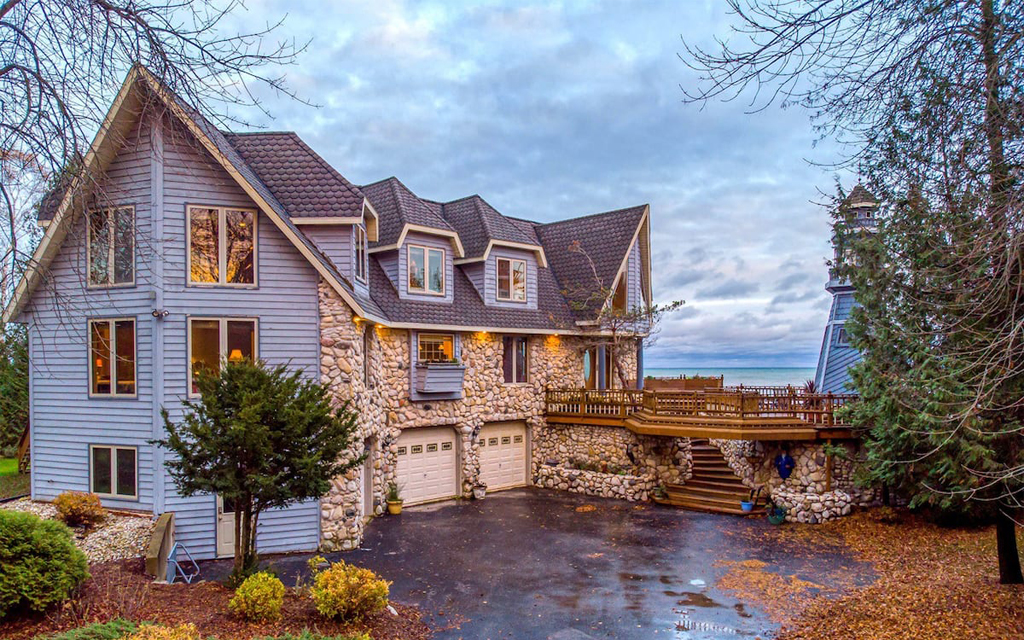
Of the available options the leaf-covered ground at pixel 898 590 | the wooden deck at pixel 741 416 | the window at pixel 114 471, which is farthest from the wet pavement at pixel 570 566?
the window at pixel 114 471

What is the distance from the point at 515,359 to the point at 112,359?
10.8 meters

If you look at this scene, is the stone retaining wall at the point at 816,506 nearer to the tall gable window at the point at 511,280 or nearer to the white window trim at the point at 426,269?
the tall gable window at the point at 511,280

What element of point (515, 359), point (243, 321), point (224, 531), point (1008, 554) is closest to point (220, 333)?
point (243, 321)

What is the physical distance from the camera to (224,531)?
11805 millimetres

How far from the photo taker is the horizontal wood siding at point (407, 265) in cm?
1686

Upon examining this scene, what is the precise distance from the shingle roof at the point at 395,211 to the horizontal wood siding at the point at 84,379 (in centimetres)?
625

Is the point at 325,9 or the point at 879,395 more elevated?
the point at 325,9

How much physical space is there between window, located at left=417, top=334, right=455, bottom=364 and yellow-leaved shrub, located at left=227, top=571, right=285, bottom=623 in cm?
968

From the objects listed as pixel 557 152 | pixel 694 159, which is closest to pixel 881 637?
pixel 694 159

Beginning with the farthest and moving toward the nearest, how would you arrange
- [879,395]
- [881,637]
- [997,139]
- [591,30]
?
[879,395], [881,637], [591,30], [997,139]

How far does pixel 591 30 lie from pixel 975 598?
9.58 meters

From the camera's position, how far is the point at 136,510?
461 inches

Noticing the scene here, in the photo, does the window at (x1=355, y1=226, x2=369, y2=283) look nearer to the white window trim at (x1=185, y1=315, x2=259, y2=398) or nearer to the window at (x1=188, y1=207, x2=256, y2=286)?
the window at (x1=188, y1=207, x2=256, y2=286)

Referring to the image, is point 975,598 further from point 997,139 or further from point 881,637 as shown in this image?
point 997,139
